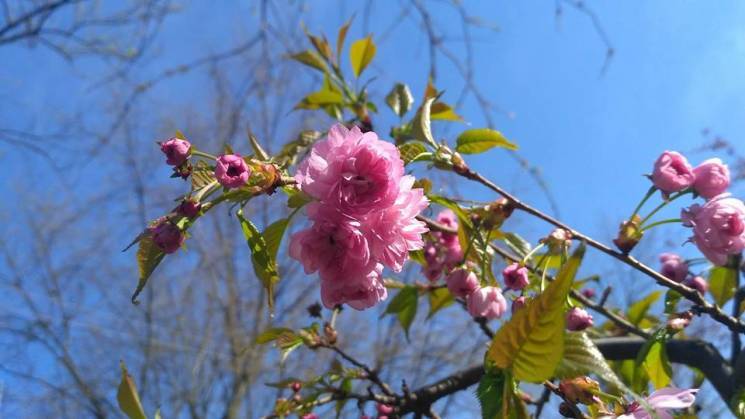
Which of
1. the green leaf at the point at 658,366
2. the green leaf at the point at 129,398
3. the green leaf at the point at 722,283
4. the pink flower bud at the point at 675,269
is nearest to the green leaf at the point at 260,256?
the green leaf at the point at 129,398

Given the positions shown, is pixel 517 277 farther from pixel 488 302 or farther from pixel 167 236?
pixel 167 236

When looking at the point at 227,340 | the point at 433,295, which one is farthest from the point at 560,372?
the point at 227,340

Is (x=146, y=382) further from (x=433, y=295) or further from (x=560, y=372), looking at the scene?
(x=560, y=372)

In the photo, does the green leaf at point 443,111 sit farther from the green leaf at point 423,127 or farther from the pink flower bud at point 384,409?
the pink flower bud at point 384,409

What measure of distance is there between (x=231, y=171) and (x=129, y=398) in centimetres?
24

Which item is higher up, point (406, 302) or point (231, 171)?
point (406, 302)

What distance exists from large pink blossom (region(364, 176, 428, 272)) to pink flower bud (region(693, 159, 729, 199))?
1.27 ft

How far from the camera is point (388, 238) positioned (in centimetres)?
52

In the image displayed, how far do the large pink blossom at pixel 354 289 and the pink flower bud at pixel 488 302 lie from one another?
18 cm

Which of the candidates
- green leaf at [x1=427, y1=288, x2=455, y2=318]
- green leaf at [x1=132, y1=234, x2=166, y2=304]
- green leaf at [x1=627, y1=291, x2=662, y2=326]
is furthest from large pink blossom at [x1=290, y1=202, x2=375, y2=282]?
green leaf at [x1=627, y1=291, x2=662, y2=326]

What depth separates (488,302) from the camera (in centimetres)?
69

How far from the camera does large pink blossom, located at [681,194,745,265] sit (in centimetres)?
65

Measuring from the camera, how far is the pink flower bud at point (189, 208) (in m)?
0.51

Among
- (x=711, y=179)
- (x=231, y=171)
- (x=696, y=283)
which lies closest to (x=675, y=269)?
(x=696, y=283)
